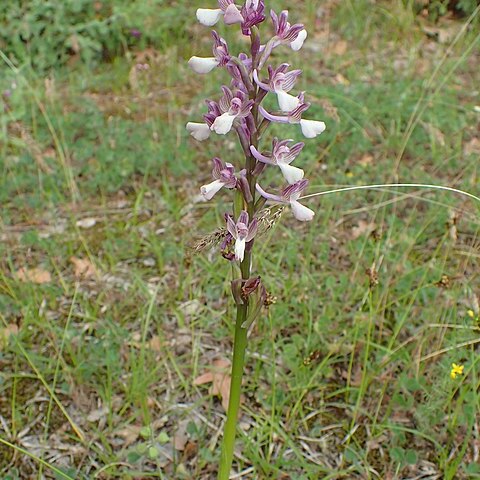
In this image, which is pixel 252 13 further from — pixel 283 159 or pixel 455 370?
pixel 455 370

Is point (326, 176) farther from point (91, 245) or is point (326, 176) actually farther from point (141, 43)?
Answer: point (141, 43)

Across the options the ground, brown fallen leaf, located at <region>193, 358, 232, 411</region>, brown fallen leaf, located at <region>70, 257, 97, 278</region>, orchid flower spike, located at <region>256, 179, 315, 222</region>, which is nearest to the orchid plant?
orchid flower spike, located at <region>256, 179, 315, 222</region>

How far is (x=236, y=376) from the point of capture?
1.57m

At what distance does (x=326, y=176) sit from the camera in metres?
3.45

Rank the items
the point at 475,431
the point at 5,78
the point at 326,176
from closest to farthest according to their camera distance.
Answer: the point at 475,431 < the point at 326,176 < the point at 5,78

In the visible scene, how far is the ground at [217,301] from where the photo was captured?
215 cm

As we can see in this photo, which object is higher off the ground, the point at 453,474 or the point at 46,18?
the point at 46,18

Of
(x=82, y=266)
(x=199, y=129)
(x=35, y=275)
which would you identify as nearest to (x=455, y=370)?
(x=199, y=129)

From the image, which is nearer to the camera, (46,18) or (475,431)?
(475,431)

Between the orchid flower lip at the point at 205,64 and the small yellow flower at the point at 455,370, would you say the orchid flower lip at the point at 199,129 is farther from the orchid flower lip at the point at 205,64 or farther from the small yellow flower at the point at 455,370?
the small yellow flower at the point at 455,370

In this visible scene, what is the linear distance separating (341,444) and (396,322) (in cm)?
57

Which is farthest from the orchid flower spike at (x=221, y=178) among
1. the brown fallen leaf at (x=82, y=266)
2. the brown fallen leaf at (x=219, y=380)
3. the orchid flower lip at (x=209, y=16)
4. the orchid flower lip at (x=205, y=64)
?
the brown fallen leaf at (x=82, y=266)

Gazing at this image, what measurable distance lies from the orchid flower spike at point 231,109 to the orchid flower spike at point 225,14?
0.14m

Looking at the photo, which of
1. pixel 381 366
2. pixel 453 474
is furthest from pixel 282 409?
pixel 453 474
